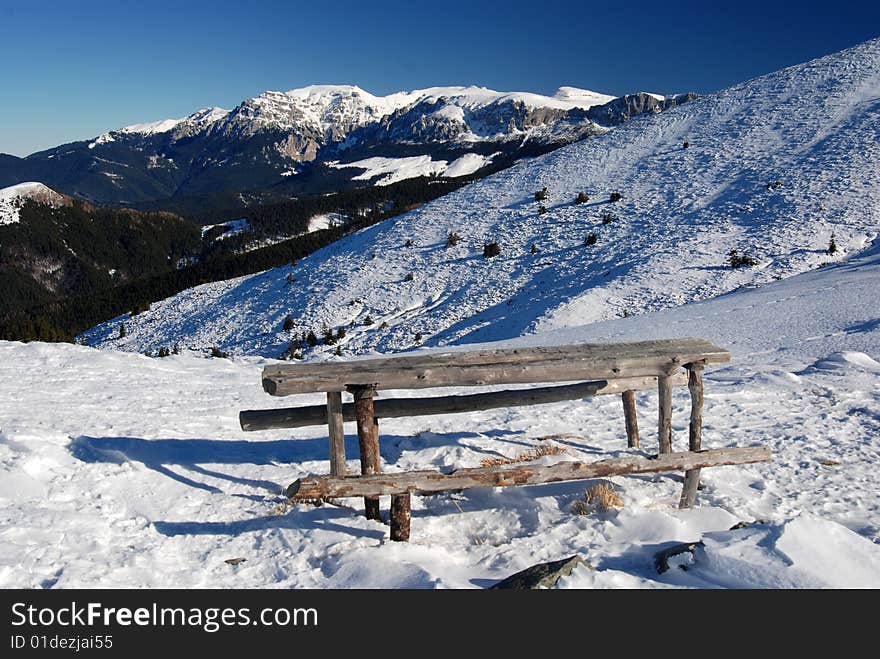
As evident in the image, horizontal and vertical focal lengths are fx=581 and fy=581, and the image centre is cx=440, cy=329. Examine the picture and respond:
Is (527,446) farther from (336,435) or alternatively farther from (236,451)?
(236,451)

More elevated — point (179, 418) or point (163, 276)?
point (163, 276)

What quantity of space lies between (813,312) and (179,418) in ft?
44.8

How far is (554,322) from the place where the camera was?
1897cm

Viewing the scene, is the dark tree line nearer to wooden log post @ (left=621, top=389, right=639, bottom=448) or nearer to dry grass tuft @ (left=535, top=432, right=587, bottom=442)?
dry grass tuft @ (left=535, top=432, right=587, bottom=442)

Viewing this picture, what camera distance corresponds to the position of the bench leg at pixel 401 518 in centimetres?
556

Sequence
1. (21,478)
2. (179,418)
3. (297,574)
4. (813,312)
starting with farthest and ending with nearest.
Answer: (813,312)
(179,418)
(21,478)
(297,574)

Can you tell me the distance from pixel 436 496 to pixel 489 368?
1829 millimetres

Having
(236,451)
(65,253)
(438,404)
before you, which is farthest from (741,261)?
(65,253)

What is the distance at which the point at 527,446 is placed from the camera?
798cm

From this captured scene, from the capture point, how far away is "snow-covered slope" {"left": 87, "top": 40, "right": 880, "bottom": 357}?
21766mm

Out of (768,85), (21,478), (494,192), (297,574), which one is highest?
(768,85)

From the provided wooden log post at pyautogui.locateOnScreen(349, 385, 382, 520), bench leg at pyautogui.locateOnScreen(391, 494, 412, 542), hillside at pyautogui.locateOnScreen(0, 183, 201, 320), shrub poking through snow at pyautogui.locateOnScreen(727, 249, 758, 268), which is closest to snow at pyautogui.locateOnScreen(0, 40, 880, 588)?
bench leg at pyautogui.locateOnScreen(391, 494, 412, 542)
